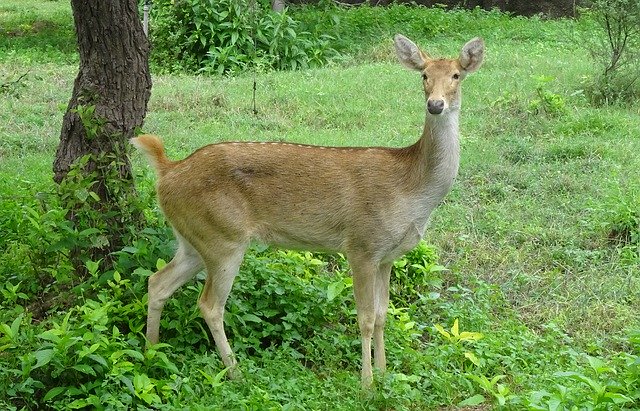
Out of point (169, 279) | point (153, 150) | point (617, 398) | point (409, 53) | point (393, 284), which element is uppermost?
point (409, 53)

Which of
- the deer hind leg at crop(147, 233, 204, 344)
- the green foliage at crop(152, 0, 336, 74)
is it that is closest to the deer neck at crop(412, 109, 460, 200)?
the deer hind leg at crop(147, 233, 204, 344)

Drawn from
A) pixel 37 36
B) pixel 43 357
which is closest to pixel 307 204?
pixel 43 357

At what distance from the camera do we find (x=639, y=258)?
7859 mm

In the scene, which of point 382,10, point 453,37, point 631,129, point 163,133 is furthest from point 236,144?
point 382,10

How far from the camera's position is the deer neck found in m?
6.26

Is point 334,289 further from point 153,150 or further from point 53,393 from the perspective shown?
point 53,393

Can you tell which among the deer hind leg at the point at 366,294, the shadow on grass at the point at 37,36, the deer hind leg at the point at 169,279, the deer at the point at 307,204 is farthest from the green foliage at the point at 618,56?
the shadow on grass at the point at 37,36

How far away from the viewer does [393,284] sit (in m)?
7.46

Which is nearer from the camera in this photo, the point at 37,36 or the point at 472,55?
the point at 472,55

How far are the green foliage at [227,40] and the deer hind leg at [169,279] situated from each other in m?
7.91

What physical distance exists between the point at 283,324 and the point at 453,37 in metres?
10.6

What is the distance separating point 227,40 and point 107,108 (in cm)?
770

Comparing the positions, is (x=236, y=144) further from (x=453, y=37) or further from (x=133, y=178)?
(x=453, y=37)

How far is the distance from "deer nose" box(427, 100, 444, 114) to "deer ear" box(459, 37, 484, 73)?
1.64 ft
